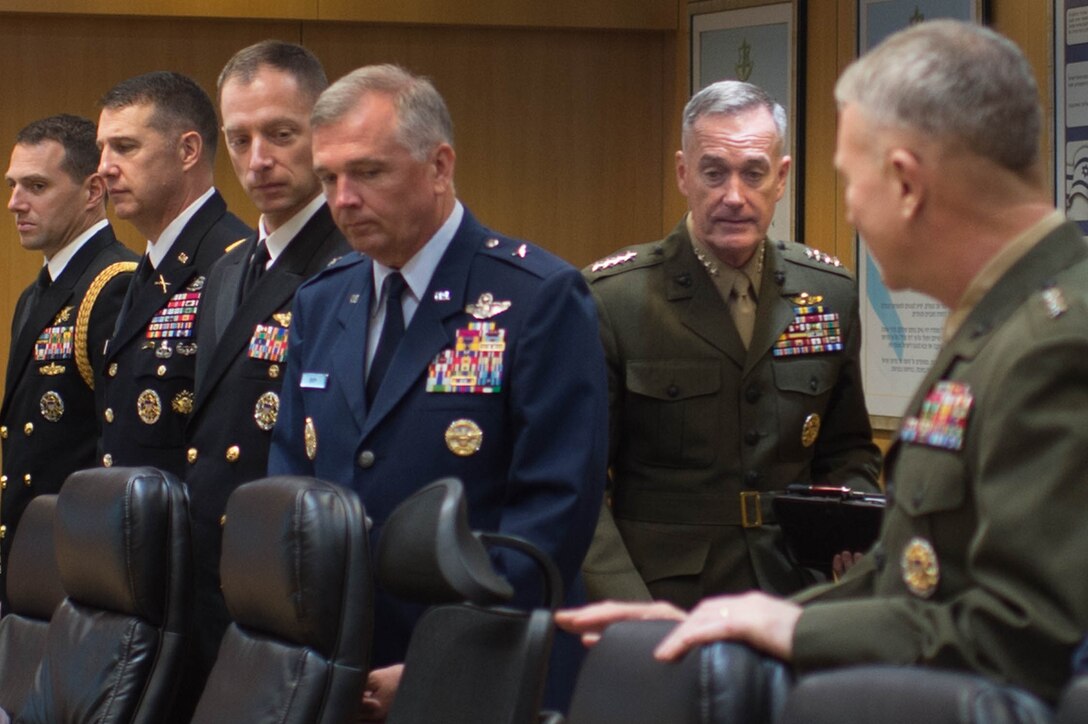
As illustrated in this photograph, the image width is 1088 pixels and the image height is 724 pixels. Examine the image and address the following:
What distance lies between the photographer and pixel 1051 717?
103 cm

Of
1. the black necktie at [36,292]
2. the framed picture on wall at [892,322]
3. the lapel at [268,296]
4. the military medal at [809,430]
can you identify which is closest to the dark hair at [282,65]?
the lapel at [268,296]

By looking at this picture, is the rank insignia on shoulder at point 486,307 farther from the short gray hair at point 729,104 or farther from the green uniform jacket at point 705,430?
the short gray hair at point 729,104

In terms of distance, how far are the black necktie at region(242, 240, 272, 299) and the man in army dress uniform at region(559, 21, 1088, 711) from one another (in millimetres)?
1874

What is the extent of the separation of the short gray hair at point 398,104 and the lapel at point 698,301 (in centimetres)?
60

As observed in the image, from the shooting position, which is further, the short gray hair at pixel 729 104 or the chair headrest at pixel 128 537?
the short gray hair at pixel 729 104

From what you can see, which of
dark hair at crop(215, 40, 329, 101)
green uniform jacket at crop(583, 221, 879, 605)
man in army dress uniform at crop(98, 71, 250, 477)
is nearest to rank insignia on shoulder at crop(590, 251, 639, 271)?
green uniform jacket at crop(583, 221, 879, 605)

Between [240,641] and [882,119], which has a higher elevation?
[882,119]

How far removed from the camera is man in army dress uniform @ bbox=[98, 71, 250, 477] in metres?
3.29

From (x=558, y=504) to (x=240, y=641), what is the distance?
479 mm

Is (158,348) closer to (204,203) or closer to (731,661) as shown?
(204,203)

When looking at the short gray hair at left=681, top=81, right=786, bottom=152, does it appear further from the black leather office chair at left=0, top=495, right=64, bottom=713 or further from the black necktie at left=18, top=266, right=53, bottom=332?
the black necktie at left=18, top=266, right=53, bottom=332

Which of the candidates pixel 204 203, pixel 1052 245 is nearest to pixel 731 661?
pixel 1052 245

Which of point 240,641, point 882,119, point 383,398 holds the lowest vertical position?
point 240,641

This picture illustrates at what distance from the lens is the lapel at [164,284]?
341 centimetres
